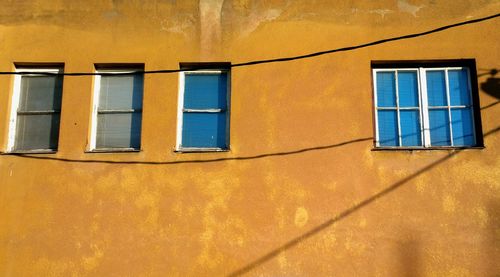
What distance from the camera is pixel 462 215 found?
7891 millimetres

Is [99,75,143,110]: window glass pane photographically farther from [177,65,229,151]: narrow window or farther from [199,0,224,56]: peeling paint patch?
[199,0,224,56]: peeling paint patch

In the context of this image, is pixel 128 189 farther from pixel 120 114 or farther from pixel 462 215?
pixel 462 215

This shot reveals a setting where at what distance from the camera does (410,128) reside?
331 inches

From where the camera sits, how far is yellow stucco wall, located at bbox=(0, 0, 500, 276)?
25.9 ft

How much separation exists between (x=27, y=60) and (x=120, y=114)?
152 centimetres

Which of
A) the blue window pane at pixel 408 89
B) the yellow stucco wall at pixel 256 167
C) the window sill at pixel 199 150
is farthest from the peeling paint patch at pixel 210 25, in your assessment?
the blue window pane at pixel 408 89

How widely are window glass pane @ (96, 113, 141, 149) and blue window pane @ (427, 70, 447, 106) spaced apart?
399 centimetres

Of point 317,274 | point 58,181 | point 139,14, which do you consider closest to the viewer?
point 317,274

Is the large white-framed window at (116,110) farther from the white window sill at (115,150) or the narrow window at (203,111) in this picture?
the narrow window at (203,111)

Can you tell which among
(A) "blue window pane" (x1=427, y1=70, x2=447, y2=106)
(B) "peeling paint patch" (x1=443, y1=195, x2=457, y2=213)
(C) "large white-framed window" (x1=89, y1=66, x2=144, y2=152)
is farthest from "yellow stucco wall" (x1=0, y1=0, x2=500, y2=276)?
(A) "blue window pane" (x1=427, y1=70, x2=447, y2=106)

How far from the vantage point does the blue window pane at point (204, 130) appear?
27.9 feet

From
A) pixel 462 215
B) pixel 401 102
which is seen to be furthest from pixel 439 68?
pixel 462 215

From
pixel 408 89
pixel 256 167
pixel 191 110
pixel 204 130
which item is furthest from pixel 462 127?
pixel 191 110

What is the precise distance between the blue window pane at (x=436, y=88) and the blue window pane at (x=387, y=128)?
22.0 inches
